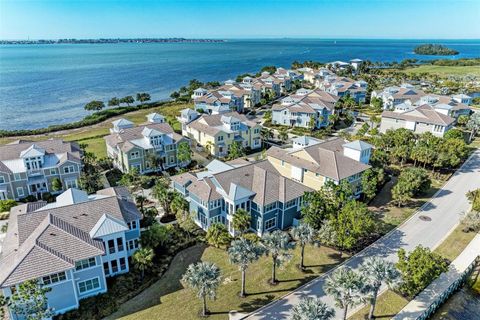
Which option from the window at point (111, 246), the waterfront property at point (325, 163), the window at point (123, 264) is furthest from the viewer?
the waterfront property at point (325, 163)

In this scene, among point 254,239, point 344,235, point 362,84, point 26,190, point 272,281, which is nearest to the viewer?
point 272,281

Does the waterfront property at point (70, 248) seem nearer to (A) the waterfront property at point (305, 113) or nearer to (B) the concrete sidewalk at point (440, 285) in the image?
(B) the concrete sidewalk at point (440, 285)

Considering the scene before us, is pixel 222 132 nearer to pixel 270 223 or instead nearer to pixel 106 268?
pixel 270 223

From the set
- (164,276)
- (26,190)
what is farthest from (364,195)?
(26,190)

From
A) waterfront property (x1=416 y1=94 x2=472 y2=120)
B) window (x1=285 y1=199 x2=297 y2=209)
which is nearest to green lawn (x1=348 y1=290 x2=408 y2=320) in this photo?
window (x1=285 y1=199 x2=297 y2=209)

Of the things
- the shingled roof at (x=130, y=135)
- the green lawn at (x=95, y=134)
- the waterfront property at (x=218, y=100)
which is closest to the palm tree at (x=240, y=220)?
the shingled roof at (x=130, y=135)

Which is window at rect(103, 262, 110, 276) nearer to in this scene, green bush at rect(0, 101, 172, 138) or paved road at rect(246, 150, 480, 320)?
paved road at rect(246, 150, 480, 320)

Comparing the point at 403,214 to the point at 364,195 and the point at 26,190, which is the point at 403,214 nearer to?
the point at 364,195
